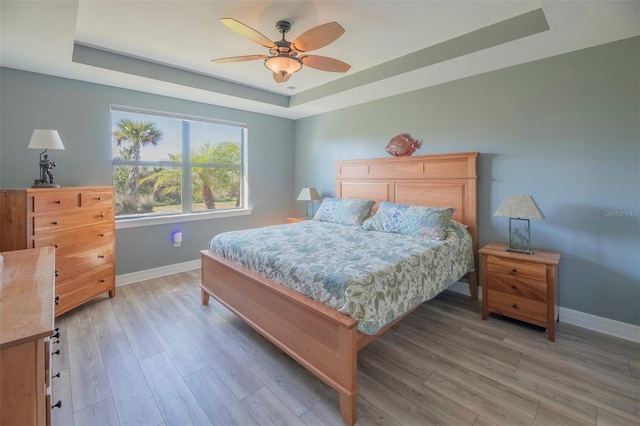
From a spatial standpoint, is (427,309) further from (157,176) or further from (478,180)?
(157,176)

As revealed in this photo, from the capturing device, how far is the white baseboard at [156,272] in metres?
3.57

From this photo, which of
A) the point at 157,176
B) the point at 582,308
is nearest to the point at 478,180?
the point at 582,308

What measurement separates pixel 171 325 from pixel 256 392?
4.01ft

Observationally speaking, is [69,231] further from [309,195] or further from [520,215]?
[520,215]

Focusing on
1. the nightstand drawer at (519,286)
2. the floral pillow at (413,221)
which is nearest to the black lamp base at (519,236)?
the nightstand drawer at (519,286)

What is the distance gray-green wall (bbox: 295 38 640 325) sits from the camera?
2.35 m

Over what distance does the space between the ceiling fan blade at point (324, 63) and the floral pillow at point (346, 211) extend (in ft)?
5.50

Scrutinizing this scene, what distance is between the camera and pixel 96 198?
2918 millimetres

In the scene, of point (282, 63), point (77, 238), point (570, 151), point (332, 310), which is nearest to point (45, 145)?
point (77, 238)

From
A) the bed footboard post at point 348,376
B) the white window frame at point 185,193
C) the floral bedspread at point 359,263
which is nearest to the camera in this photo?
the bed footboard post at point 348,376

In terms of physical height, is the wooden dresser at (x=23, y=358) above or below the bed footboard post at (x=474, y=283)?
above

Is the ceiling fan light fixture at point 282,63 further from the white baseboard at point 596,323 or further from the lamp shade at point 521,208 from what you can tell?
the white baseboard at point 596,323

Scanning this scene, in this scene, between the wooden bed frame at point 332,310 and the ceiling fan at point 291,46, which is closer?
the wooden bed frame at point 332,310

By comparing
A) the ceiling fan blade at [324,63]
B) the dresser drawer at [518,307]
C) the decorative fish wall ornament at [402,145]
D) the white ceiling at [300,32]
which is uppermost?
the white ceiling at [300,32]
